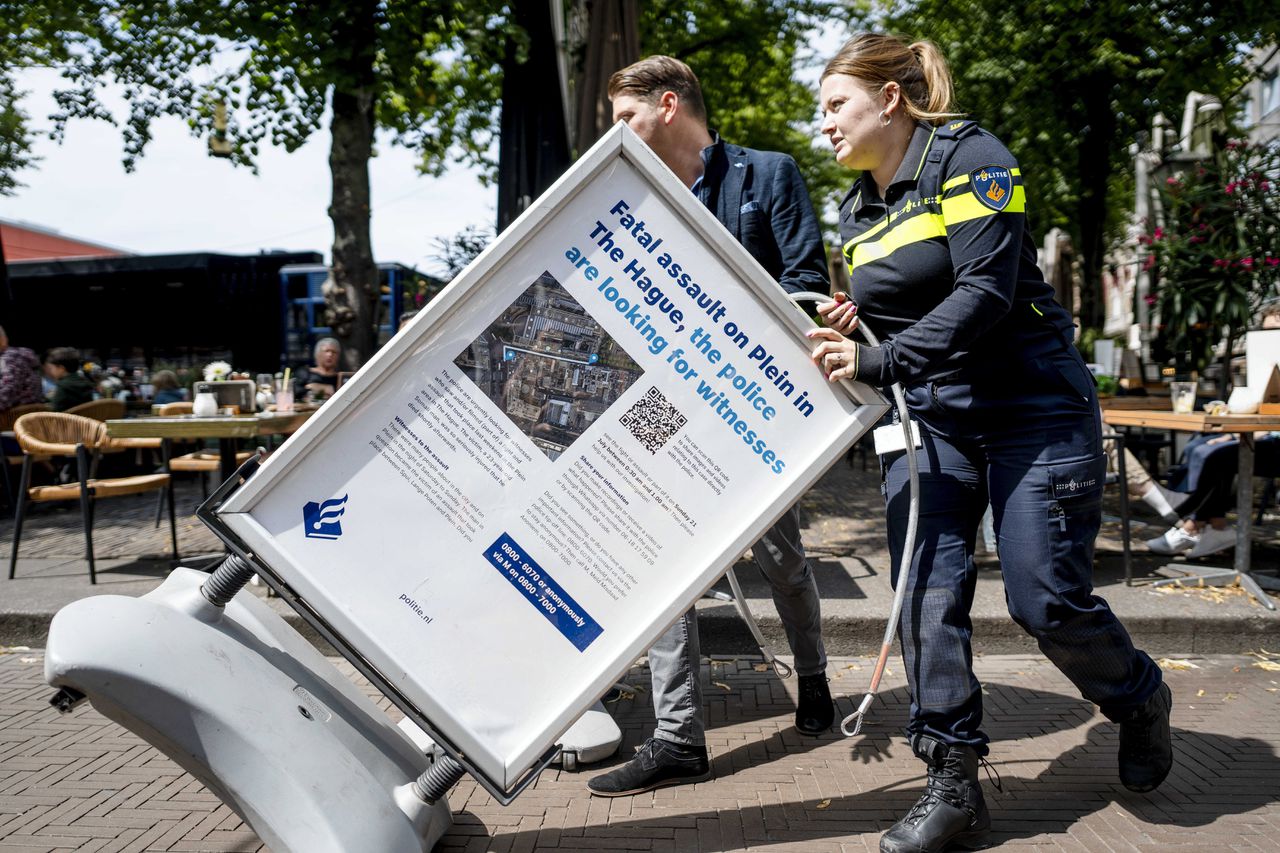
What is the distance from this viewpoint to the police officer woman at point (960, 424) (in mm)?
2738

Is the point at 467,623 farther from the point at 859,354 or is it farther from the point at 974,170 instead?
the point at 974,170

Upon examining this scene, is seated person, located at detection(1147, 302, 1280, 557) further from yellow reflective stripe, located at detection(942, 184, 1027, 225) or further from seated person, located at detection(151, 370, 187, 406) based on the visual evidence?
seated person, located at detection(151, 370, 187, 406)

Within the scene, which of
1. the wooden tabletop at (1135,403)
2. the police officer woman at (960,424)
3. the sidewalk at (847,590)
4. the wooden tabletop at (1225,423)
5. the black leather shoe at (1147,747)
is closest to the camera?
the police officer woman at (960,424)

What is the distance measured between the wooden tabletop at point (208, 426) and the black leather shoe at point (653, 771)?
3.20m

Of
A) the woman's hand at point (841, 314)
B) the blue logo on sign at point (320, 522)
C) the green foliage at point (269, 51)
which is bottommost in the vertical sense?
the blue logo on sign at point (320, 522)

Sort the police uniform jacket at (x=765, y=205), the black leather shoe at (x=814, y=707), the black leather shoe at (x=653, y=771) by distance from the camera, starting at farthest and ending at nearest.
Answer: the black leather shoe at (x=814, y=707) → the police uniform jacket at (x=765, y=205) → the black leather shoe at (x=653, y=771)

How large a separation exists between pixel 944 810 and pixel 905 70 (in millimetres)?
2003

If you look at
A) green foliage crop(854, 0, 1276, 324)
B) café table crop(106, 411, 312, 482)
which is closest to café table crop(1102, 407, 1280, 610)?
café table crop(106, 411, 312, 482)

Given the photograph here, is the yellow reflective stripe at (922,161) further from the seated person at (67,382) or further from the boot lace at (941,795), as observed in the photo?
the seated person at (67,382)

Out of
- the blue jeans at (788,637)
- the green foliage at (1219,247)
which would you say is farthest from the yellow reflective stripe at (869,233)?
the green foliage at (1219,247)

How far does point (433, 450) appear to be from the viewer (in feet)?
7.99

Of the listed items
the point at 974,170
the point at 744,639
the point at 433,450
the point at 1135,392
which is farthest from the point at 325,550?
the point at 1135,392

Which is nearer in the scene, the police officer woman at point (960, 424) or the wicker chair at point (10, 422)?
the police officer woman at point (960, 424)

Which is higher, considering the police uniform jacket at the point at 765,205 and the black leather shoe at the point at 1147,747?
the police uniform jacket at the point at 765,205
